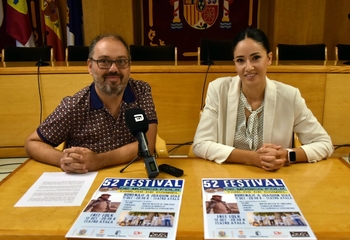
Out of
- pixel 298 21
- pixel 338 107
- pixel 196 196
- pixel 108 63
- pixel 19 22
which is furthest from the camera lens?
pixel 298 21

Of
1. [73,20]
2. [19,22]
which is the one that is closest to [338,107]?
[73,20]

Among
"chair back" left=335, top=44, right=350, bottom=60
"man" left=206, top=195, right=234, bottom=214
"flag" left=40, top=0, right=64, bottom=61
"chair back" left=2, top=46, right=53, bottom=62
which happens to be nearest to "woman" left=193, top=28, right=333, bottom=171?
"man" left=206, top=195, right=234, bottom=214

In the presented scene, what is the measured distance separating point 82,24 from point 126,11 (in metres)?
0.67

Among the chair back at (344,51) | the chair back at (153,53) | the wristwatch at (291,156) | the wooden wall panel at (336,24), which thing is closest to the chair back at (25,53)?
the chair back at (153,53)

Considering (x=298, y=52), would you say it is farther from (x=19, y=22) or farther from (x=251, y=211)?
(x=19, y=22)

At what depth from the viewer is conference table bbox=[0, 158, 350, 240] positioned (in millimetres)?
946

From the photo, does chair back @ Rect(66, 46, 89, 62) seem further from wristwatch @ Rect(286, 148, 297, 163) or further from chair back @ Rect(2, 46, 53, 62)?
wristwatch @ Rect(286, 148, 297, 163)

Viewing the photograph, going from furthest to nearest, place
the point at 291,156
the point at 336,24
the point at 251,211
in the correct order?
the point at 336,24, the point at 291,156, the point at 251,211

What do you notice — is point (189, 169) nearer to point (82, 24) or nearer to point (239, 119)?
point (239, 119)

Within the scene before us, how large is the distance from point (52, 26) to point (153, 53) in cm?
191

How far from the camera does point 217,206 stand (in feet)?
3.47

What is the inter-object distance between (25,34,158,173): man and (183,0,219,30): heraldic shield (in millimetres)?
3560

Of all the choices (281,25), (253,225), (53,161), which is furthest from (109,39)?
(281,25)

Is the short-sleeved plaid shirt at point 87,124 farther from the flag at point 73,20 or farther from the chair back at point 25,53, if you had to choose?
the flag at point 73,20
